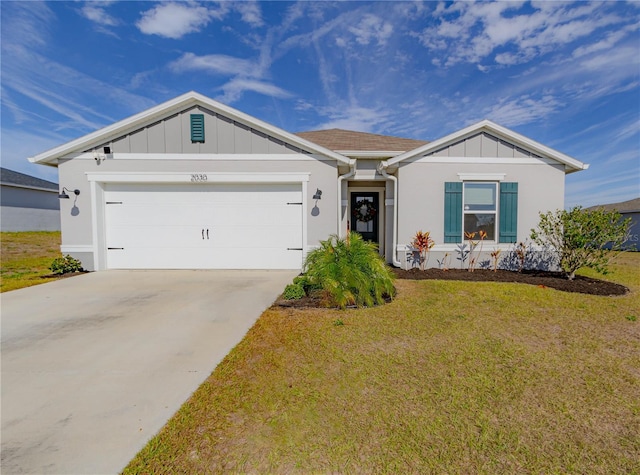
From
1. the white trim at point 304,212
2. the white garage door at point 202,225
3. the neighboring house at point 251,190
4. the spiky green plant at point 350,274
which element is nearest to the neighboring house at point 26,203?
the neighboring house at point 251,190

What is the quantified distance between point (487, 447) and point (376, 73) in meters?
12.1

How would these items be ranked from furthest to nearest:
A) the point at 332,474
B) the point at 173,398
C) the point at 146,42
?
1. the point at 146,42
2. the point at 173,398
3. the point at 332,474

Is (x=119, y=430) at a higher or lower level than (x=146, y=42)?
lower

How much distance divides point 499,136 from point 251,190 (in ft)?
22.4

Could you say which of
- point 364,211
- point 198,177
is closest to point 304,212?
point 364,211

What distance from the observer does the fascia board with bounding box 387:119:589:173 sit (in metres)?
7.61

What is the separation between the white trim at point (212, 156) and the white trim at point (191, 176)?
395mm

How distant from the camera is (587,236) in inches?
251

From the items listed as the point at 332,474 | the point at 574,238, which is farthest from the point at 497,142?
the point at 332,474

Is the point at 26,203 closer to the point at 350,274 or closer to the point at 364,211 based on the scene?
the point at 364,211

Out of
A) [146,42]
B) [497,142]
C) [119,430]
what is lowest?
[119,430]

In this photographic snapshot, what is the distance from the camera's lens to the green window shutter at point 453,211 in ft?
25.4

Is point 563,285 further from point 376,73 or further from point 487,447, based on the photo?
point 376,73

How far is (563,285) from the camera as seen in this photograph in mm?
6184
